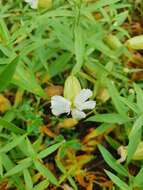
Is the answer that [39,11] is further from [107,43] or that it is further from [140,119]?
[140,119]

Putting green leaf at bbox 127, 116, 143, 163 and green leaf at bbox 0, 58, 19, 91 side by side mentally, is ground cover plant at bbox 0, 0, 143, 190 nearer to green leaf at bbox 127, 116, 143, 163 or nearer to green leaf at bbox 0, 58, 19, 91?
green leaf at bbox 127, 116, 143, 163

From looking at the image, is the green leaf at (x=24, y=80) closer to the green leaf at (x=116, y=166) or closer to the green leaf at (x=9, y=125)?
the green leaf at (x=9, y=125)

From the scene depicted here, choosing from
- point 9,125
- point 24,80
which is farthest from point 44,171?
point 24,80

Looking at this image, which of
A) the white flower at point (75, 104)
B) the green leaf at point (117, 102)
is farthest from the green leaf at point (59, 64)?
the white flower at point (75, 104)

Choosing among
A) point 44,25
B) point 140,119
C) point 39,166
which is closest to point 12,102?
point 44,25

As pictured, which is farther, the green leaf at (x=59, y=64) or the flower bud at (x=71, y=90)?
the green leaf at (x=59, y=64)

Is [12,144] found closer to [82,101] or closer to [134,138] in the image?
[82,101]

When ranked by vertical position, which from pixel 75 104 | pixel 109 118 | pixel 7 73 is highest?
pixel 7 73

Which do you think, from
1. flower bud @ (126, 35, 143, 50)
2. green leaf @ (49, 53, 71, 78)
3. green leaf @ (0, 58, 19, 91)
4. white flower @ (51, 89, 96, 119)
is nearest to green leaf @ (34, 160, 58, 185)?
white flower @ (51, 89, 96, 119)
